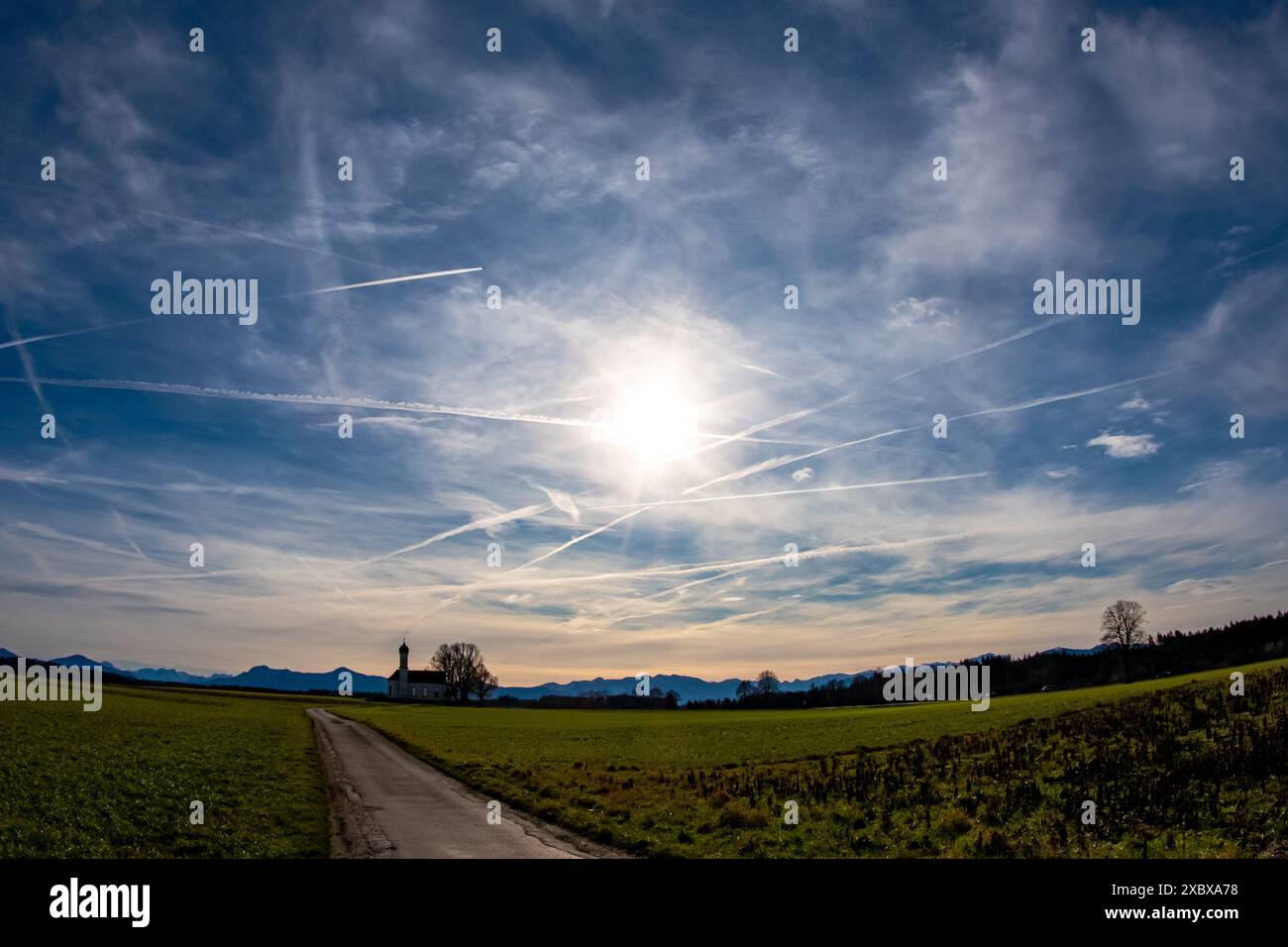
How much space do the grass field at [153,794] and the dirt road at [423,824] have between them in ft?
2.53

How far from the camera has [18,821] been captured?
1809cm

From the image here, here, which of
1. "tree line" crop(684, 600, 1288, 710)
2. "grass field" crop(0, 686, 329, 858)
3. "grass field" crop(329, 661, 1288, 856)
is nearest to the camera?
"grass field" crop(0, 686, 329, 858)

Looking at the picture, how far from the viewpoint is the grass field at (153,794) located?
640 inches

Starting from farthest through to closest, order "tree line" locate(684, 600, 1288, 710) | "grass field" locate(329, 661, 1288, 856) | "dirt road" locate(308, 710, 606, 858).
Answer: "tree line" locate(684, 600, 1288, 710) < "grass field" locate(329, 661, 1288, 856) < "dirt road" locate(308, 710, 606, 858)

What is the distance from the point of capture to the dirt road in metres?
15.6

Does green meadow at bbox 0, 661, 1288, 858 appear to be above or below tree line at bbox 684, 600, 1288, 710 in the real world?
above

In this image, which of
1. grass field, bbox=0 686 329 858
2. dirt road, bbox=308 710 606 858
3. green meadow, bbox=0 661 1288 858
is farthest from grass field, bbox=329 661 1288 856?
grass field, bbox=0 686 329 858

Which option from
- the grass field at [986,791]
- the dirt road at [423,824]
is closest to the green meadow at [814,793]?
the grass field at [986,791]

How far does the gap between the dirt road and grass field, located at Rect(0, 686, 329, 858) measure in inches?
30.3

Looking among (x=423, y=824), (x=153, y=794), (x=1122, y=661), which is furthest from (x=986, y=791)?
(x=1122, y=661)

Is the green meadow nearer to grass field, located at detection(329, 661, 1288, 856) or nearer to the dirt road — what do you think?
grass field, located at detection(329, 661, 1288, 856)

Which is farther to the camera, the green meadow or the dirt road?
the green meadow

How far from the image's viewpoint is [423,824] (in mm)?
18734
